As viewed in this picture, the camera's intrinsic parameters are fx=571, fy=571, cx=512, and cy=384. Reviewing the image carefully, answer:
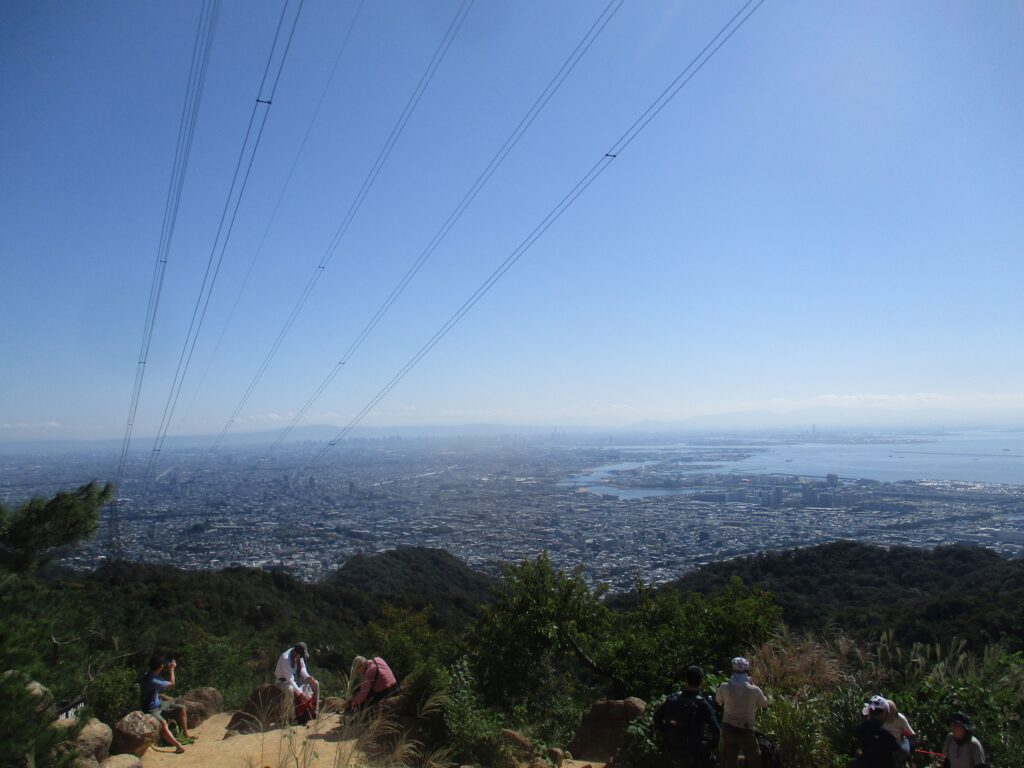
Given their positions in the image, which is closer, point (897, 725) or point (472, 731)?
point (897, 725)

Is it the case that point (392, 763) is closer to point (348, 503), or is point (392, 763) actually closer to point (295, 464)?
point (348, 503)

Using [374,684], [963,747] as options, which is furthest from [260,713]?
[963,747]

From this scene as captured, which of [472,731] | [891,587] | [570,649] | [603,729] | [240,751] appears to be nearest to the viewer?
[472,731]

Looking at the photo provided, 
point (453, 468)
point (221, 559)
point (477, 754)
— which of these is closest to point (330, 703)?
point (477, 754)

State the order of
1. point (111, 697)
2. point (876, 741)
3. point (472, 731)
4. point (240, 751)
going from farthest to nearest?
point (111, 697) → point (240, 751) → point (472, 731) → point (876, 741)

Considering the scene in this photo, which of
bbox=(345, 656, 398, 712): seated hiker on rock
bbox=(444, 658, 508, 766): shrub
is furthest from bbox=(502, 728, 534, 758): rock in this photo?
bbox=(345, 656, 398, 712): seated hiker on rock

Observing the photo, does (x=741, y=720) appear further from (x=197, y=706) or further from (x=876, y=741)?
(x=197, y=706)

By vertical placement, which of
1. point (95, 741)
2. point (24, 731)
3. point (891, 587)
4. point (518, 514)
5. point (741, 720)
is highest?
point (24, 731)
